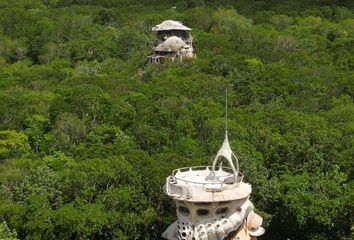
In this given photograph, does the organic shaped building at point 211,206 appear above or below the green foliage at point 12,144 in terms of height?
above

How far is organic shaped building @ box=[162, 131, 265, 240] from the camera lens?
28953 mm

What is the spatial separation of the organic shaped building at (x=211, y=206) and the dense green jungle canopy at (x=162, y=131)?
711 cm

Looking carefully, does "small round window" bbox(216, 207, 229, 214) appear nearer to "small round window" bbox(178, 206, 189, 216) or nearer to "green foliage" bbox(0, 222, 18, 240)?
"small round window" bbox(178, 206, 189, 216)

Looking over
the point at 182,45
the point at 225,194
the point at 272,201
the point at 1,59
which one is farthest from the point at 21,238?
the point at 1,59

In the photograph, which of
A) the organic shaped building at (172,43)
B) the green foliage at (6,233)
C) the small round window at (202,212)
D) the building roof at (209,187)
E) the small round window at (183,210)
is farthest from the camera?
the organic shaped building at (172,43)

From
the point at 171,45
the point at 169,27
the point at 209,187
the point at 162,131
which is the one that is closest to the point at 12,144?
the point at 162,131

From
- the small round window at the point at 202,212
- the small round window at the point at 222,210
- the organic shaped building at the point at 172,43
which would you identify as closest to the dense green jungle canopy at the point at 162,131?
the organic shaped building at the point at 172,43

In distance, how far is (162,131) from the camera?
156ft

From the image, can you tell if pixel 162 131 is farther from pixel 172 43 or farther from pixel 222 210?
pixel 172 43

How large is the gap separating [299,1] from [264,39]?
4972 cm

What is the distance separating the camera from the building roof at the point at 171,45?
3105 inches

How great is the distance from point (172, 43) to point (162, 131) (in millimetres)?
33447

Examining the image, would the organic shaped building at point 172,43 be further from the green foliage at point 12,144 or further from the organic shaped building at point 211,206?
the organic shaped building at point 211,206

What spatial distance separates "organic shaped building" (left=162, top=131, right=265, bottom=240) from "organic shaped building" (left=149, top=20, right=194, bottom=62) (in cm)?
4787
